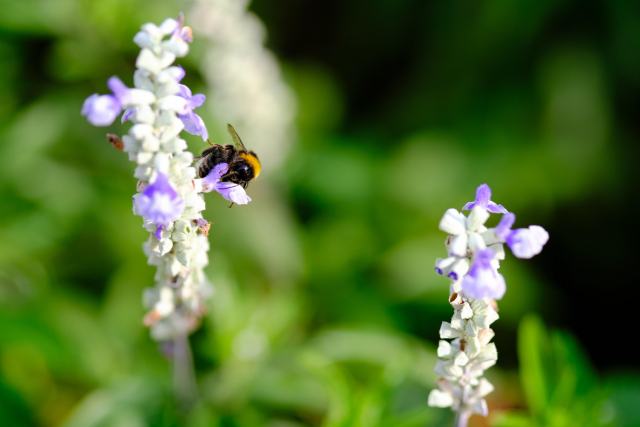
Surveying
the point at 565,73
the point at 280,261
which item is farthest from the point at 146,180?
the point at 565,73

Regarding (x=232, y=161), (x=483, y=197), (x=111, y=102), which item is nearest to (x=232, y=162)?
(x=232, y=161)

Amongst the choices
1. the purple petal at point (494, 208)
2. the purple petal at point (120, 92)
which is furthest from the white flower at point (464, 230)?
the purple petal at point (120, 92)

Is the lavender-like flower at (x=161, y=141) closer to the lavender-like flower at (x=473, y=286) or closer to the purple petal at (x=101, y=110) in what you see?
the purple petal at (x=101, y=110)

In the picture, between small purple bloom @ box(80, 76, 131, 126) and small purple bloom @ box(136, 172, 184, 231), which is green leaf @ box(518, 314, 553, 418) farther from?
small purple bloom @ box(80, 76, 131, 126)

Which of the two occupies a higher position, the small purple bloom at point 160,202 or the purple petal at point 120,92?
the purple petal at point 120,92

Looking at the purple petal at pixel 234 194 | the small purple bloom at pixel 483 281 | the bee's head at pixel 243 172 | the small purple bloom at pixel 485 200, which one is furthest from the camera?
the bee's head at pixel 243 172

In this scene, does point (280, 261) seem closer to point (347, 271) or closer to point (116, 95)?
point (347, 271)
